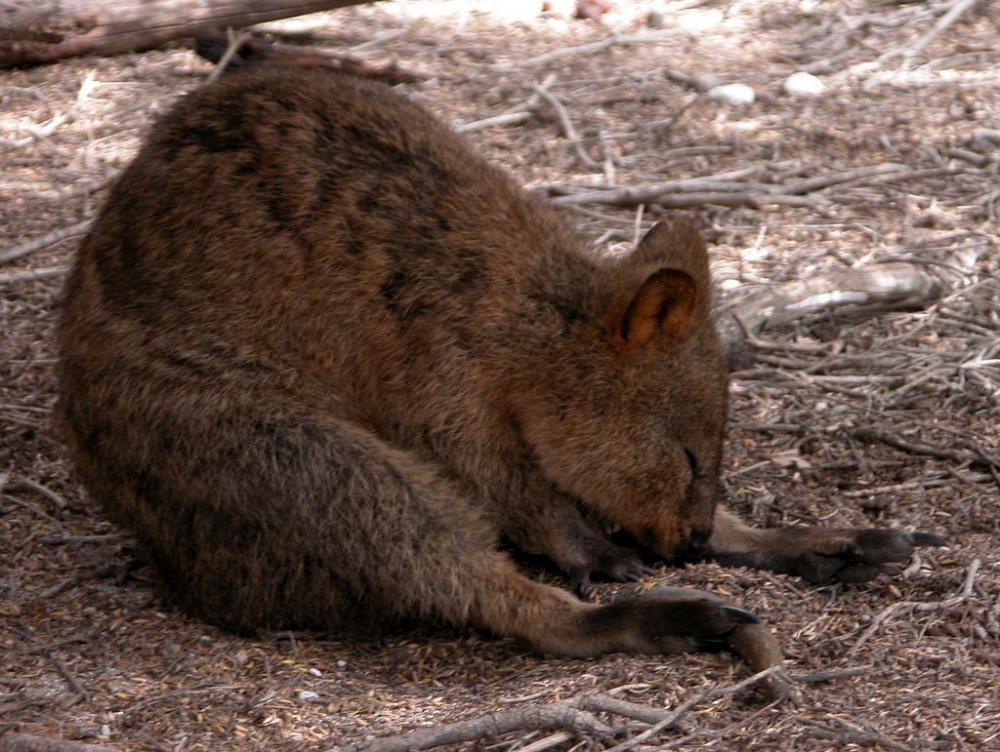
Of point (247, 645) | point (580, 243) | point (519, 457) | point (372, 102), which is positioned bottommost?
point (247, 645)

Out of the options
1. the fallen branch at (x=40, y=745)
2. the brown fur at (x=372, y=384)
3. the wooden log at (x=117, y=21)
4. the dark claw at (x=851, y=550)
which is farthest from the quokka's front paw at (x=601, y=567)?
the wooden log at (x=117, y=21)

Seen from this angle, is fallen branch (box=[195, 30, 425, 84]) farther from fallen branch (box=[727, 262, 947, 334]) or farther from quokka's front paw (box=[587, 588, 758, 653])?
quokka's front paw (box=[587, 588, 758, 653])

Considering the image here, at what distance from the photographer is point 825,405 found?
5.45 m

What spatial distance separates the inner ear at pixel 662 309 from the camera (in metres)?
4.18

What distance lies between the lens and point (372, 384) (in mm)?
4262

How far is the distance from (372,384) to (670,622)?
3.64 ft

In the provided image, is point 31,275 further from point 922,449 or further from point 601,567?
point 922,449

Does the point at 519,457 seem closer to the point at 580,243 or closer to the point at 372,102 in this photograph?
the point at 580,243

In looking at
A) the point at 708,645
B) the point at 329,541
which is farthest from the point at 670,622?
the point at 329,541

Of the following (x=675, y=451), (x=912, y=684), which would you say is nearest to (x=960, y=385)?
(x=675, y=451)

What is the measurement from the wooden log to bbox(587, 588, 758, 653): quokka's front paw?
457 centimetres

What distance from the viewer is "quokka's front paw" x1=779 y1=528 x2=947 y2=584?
4297 millimetres

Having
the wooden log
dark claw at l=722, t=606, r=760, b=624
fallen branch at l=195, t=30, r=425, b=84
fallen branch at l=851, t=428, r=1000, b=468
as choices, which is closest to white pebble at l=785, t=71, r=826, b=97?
fallen branch at l=195, t=30, r=425, b=84

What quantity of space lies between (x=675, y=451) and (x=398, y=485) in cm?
86
